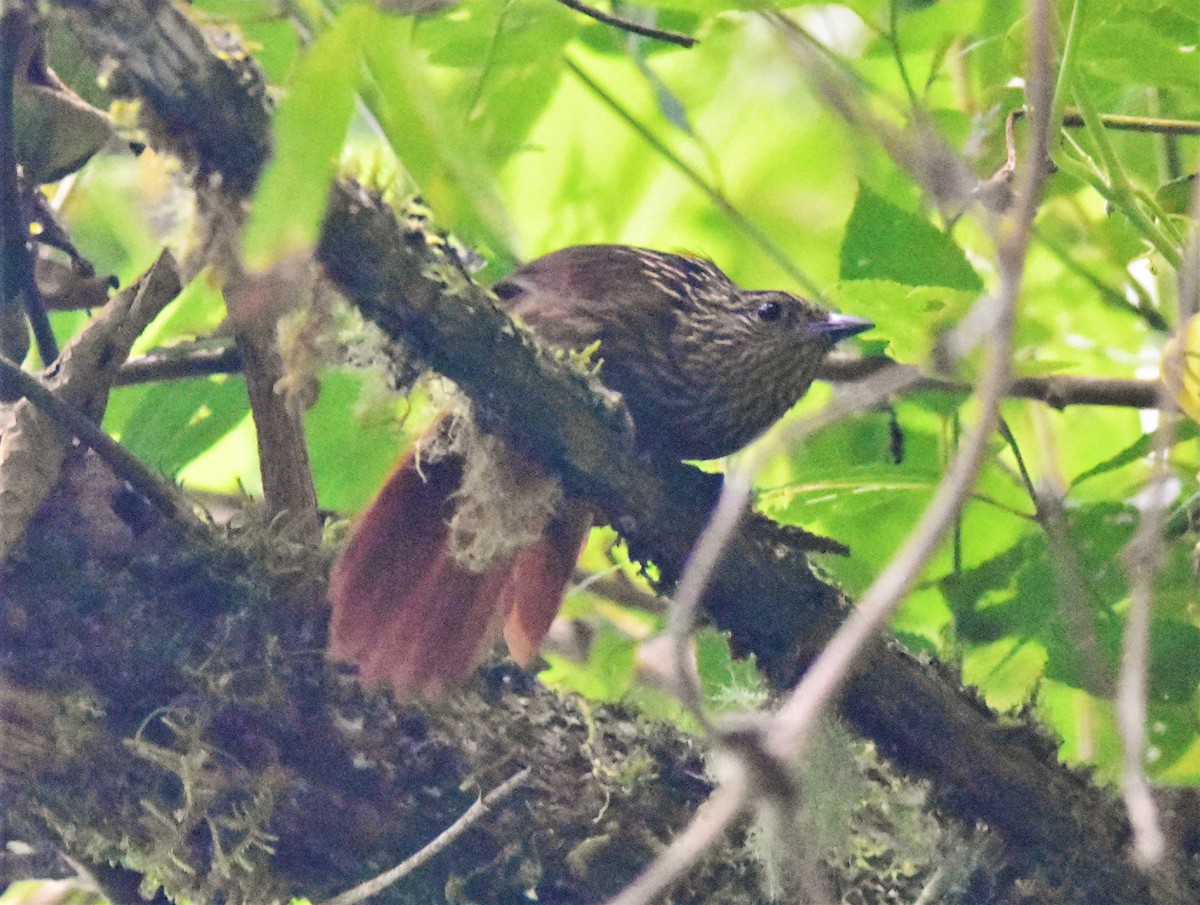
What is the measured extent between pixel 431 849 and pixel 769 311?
3.04 ft

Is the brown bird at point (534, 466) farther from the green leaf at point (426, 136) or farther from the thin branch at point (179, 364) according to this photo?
the green leaf at point (426, 136)

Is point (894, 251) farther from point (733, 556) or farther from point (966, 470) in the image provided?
point (966, 470)

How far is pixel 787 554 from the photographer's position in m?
1.32

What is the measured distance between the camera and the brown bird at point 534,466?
1381 millimetres

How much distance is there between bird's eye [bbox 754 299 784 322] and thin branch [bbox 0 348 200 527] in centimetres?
85

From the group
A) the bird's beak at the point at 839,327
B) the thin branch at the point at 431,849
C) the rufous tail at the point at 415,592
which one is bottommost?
the thin branch at the point at 431,849

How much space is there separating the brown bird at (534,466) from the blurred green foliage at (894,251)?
0.09m

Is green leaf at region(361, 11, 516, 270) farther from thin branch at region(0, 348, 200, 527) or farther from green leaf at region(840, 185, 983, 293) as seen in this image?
green leaf at region(840, 185, 983, 293)

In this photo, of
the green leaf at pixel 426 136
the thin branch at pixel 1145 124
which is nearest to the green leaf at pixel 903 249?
the thin branch at pixel 1145 124

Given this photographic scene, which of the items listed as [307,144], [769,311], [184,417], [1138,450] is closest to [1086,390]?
[1138,450]

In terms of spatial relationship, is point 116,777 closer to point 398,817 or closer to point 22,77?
point 398,817

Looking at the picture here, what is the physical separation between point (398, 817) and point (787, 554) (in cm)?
51

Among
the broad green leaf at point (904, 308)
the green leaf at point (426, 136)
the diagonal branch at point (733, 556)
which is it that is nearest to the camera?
the green leaf at point (426, 136)

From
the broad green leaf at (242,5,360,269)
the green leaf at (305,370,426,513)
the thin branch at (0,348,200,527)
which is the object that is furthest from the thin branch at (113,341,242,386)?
the broad green leaf at (242,5,360,269)
